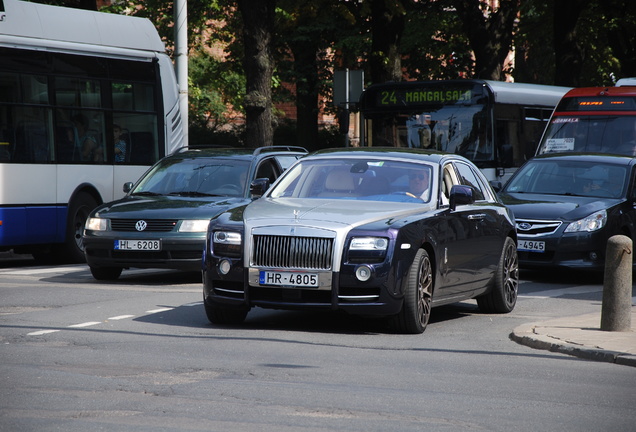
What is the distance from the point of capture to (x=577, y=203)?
638 inches

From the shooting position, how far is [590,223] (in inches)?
622

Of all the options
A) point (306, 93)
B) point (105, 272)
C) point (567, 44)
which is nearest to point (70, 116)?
point (105, 272)

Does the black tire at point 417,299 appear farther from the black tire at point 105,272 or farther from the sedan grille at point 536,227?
the black tire at point 105,272

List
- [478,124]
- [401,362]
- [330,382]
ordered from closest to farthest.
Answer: [330,382] < [401,362] < [478,124]

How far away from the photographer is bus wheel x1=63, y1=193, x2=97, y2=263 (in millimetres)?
18297

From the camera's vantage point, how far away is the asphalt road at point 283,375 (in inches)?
256

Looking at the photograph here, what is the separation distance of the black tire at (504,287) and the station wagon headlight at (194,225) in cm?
373

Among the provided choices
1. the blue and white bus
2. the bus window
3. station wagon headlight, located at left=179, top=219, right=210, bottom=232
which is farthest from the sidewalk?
the bus window

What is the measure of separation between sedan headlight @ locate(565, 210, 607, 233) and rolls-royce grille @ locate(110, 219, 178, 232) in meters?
4.94

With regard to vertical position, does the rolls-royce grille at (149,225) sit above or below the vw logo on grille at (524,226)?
above

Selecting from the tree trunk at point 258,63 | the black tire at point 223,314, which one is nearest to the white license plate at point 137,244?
the black tire at point 223,314

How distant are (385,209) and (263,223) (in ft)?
3.50

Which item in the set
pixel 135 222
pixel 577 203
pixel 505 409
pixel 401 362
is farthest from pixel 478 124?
pixel 505 409

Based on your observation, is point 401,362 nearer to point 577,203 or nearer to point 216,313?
point 216,313
